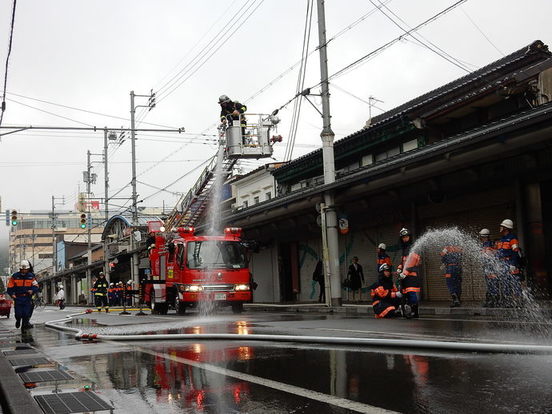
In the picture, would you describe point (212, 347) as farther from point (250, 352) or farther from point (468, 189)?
point (468, 189)

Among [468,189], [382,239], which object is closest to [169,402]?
[468,189]

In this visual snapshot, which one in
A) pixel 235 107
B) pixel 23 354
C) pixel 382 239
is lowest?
pixel 23 354

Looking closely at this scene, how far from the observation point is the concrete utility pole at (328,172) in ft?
68.0

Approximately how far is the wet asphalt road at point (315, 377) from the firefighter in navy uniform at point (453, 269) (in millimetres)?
5843

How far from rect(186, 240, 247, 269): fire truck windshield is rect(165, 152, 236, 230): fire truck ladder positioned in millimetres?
6403

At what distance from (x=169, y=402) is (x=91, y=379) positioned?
1910mm

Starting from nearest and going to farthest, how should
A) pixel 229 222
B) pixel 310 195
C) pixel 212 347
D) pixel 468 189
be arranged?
pixel 212 347, pixel 468 189, pixel 310 195, pixel 229 222

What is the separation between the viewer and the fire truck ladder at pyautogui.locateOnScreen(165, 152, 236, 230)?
2784 cm

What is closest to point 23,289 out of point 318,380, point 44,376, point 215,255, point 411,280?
point 215,255

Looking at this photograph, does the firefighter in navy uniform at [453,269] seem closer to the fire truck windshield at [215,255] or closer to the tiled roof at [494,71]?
the tiled roof at [494,71]

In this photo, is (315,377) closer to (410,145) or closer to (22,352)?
(22,352)

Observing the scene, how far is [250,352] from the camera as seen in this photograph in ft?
28.9

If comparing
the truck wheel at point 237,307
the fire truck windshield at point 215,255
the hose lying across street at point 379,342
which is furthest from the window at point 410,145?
the hose lying across street at point 379,342

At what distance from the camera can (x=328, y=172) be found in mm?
21000
